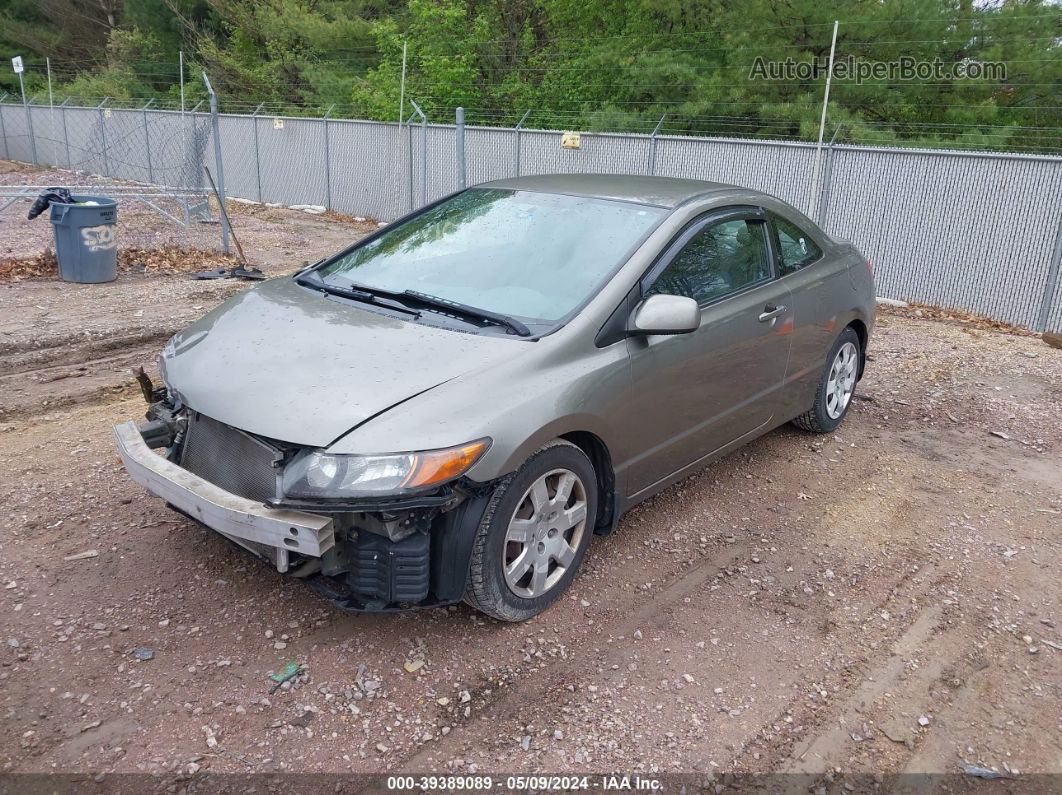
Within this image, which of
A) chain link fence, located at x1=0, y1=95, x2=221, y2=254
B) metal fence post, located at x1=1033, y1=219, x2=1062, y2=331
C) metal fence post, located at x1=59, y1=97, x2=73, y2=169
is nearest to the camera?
metal fence post, located at x1=1033, y1=219, x2=1062, y2=331

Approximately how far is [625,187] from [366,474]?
2421mm

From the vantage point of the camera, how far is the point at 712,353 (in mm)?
4223

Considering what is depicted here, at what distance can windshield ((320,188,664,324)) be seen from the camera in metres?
3.84

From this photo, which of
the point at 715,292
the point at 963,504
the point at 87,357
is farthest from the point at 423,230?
the point at 87,357

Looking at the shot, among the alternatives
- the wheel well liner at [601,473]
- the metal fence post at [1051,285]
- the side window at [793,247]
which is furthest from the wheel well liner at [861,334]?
the metal fence post at [1051,285]

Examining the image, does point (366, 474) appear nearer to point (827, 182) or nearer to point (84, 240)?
point (84, 240)

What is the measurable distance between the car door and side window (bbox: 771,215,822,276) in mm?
162

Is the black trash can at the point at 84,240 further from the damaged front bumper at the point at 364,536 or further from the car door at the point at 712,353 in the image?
the car door at the point at 712,353

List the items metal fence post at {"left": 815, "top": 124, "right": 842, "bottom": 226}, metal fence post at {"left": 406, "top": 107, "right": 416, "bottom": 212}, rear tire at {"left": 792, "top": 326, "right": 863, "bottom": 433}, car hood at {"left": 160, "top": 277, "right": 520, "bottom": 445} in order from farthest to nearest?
metal fence post at {"left": 406, "top": 107, "right": 416, "bottom": 212} → metal fence post at {"left": 815, "top": 124, "right": 842, "bottom": 226} → rear tire at {"left": 792, "top": 326, "right": 863, "bottom": 433} → car hood at {"left": 160, "top": 277, "right": 520, "bottom": 445}

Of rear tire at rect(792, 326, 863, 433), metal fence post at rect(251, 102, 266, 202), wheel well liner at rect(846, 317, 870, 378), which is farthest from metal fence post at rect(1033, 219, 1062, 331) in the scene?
metal fence post at rect(251, 102, 266, 202)

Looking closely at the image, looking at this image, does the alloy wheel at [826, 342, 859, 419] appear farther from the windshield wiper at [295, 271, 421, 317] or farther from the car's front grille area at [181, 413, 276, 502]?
the car's front grille area at [181, 413, 276, 502]

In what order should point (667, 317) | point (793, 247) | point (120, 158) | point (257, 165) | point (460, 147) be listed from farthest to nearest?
point (120, 158)
point (257, 165)
point (460, 147)
point (793, 247)
point (667, 317)

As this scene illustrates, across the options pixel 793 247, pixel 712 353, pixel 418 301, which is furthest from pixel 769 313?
pixel 418 301

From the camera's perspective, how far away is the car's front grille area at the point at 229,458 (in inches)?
124
